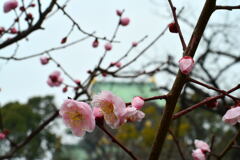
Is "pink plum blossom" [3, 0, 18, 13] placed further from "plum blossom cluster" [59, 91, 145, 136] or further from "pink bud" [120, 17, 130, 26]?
"plum blossom cluster" [59, 91, 145, 136]

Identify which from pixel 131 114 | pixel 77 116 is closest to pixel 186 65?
pixel 131 114

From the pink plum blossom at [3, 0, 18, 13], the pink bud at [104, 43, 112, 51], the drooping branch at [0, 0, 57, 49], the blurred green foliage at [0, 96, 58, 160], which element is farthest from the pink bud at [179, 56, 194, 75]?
the blurred green foliage at [0, 96, 58, 160]

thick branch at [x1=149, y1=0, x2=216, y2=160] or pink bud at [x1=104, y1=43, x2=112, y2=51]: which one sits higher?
thick branch at [x1=149, y1=0, x2=216, y2=160]

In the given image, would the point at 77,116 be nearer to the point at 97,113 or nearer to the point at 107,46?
the point at 97,113

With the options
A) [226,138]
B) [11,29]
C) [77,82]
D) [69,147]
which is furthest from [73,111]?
[69,147]

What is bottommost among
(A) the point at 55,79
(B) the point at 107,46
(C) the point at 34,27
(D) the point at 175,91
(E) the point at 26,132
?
(E) the point at 26,132

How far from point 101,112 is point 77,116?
0.36 ft

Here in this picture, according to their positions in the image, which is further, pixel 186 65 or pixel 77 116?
pixel 77 116

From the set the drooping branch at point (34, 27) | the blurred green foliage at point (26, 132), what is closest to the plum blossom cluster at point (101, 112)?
the drooping branch at point (34, 27)

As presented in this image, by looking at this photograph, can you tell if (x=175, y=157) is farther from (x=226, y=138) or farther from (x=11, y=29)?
(x=11, y=29)

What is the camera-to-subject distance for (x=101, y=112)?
32.9 inches

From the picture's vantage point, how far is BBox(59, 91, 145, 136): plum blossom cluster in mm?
796

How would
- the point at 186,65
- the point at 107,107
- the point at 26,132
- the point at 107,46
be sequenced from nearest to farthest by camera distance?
the point at 186,65
the point at 107,107
the point at 107,46
the point at 26,132

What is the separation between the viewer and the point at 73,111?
35.9 inches
